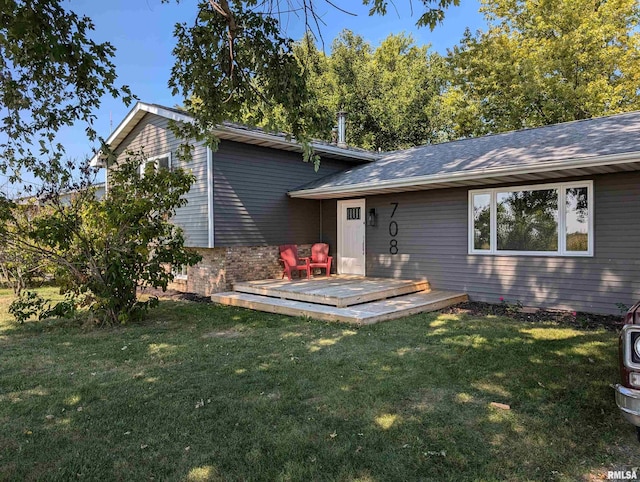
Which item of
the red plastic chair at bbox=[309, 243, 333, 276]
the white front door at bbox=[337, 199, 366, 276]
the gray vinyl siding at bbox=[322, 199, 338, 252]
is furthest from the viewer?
the gray vinyl siding at bbox=[322, 199, 338, 252]

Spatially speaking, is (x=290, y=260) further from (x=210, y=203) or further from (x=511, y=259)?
(x=511, y=259)

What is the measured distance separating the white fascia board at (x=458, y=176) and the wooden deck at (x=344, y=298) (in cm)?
203

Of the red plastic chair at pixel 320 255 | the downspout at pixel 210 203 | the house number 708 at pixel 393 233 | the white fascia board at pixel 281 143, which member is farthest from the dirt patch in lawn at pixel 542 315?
the downspout at pixel 210 203

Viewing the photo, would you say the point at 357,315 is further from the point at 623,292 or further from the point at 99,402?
the point at 623,292

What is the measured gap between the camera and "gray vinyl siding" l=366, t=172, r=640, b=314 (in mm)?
6645

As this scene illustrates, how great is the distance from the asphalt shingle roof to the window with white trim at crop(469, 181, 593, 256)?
0.64 metres

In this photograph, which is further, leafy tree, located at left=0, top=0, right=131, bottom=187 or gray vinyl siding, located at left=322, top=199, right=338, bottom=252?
gray vinyl siding, located at left=322, top=199, right=338, bottom=252

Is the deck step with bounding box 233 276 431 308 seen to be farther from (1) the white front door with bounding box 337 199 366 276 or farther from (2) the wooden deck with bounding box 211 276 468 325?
(1) the white front door with bounding box 337 199 366 276

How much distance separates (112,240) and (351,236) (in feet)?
19.3

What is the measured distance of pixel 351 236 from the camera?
1072cm

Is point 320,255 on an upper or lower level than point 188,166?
lower

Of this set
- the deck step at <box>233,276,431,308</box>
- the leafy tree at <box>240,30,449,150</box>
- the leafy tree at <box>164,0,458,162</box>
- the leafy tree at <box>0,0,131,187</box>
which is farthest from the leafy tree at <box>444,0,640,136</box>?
the leafy tree at <box>0,0,131,187</box>

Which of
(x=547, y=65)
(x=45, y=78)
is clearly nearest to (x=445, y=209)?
(x=45, y=78)

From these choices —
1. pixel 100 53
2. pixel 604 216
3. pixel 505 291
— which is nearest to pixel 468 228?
pixel 505 291
